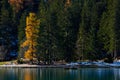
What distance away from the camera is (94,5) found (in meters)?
98.8

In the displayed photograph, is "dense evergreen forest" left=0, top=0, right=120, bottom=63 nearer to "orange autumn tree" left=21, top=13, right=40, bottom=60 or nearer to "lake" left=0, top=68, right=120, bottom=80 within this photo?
"orange autumn tree" left=21, top=13, right=40, bottom=60

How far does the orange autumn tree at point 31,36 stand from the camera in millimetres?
87312

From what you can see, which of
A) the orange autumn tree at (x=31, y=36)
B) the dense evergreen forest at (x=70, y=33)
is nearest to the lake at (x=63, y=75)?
the orange autumn tree at (x=31, y=36)

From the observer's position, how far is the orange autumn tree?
286ft

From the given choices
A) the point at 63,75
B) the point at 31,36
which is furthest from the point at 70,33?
the point at 63,75

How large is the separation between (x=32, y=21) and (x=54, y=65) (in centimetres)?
1217

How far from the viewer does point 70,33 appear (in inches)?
3708

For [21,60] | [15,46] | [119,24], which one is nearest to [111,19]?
[119,24]

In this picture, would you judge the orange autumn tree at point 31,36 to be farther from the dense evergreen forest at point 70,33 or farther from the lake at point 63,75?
the lake at point 63,75

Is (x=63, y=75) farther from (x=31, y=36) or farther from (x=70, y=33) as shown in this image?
(x=70, y=33)

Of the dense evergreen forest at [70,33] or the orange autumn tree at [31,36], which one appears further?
the dense evergreen forest at [70,33]

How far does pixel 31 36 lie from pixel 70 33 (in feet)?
34.1

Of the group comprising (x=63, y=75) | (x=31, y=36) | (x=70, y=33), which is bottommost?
(x=63, y=75)

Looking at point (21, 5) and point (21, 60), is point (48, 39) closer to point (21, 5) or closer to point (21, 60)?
point (21, 60)
